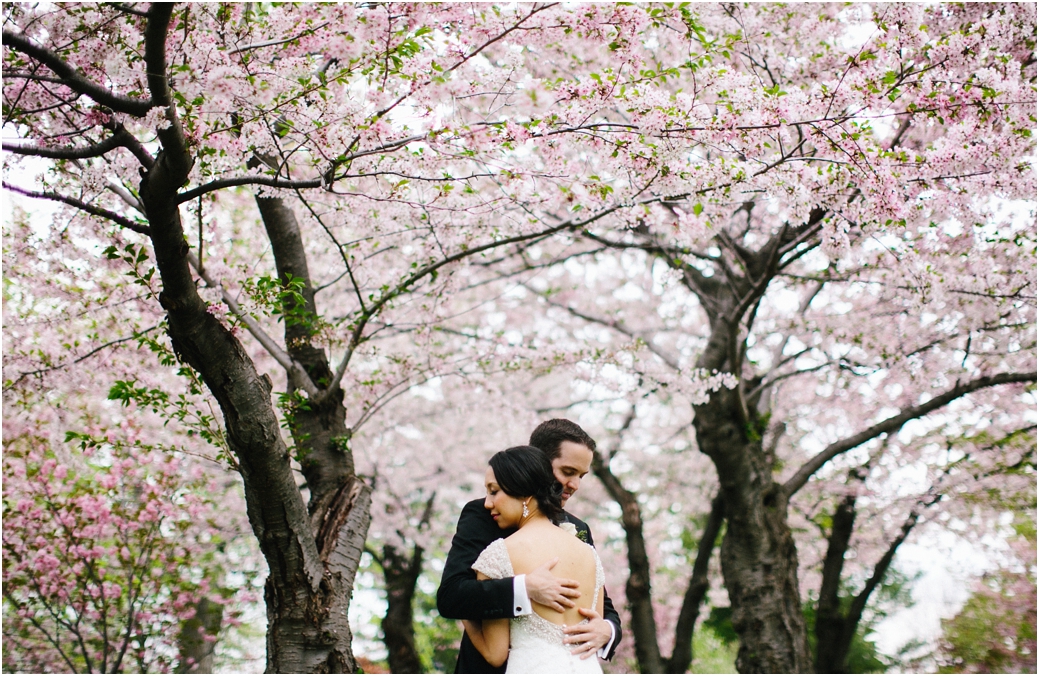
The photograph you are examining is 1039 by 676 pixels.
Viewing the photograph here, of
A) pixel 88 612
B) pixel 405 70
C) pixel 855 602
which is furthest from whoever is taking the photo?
pixel 855 602

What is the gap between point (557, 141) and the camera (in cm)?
381

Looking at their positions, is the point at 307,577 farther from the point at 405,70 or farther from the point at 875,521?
the point at 875,521

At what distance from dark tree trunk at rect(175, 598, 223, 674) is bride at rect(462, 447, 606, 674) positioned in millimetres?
6108

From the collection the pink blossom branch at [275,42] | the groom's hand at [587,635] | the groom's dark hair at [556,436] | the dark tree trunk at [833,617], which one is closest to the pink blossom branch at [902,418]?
the dark tree trunk at [833,617]

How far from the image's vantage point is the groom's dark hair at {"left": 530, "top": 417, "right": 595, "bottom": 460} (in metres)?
2.95

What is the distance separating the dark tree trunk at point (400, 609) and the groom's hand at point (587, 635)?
934 centimetres

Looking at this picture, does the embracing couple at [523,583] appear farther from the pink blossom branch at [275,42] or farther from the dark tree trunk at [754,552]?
the dark tree trunk at [754,552]

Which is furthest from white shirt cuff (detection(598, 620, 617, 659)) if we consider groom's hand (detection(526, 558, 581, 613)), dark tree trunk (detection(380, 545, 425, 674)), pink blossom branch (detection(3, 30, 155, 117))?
dark tree trunk (detection(380, 545, 425, 674))

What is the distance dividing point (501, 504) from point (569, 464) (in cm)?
40

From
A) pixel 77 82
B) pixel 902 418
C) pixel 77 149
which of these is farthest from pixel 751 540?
pixel 77 82

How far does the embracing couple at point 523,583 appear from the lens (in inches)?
95.3

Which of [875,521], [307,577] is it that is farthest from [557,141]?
[875,521]

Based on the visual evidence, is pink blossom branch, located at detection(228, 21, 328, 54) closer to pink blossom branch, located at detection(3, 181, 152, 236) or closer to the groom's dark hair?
pink blossom branch, located at detection(3, 181, 152, 236)

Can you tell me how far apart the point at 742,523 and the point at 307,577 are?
178 inches
